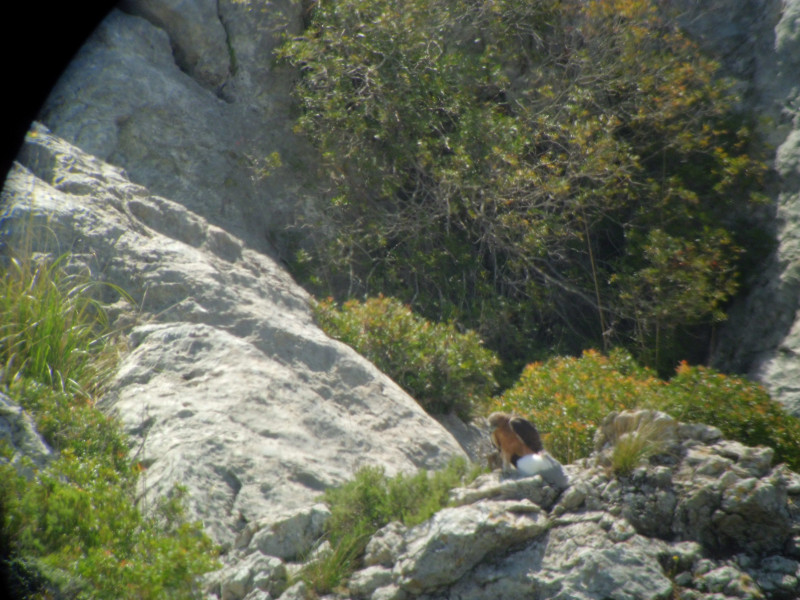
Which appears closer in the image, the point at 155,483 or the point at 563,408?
the point at 155,483

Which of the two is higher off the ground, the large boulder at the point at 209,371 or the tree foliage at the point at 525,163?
the tree foliage at the point at 525,163

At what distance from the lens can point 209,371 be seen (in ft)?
18.1

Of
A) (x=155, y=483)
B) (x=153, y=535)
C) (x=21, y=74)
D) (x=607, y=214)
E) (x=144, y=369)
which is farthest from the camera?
(x=607, y=214)

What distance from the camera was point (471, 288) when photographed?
9227 millimetres

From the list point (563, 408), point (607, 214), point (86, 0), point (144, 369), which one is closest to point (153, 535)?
point (144, 369)

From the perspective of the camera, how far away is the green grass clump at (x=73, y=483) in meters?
3.45

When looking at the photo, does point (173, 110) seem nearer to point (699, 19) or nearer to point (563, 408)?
point (563, 408)

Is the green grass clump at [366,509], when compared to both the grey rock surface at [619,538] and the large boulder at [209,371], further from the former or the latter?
the large boulder at [209,371]

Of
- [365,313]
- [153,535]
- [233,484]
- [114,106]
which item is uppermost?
[114,106]

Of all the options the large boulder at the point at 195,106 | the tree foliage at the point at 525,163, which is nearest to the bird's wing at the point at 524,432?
the tree foliage at the point at 525,163

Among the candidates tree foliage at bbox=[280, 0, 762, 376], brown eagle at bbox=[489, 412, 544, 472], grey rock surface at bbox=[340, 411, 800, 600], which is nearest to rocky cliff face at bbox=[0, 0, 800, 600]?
grey rock surface at bbox=[340, 411, 800, 600]

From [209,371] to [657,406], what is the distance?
135 inches

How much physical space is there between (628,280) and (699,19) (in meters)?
4.02

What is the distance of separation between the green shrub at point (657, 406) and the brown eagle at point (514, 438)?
1085 millimetres
